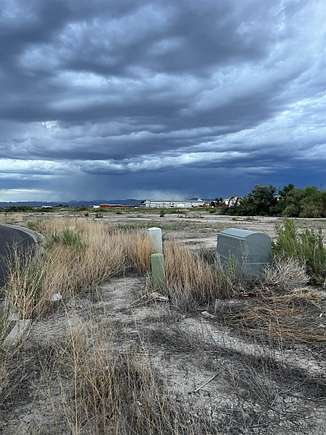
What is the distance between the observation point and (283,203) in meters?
54.5

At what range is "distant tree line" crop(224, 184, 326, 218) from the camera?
157ft

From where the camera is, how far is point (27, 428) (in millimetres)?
4148

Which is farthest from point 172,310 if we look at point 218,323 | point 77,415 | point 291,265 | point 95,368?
point 77,415

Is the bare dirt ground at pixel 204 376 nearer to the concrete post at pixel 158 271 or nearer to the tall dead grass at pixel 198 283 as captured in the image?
the tall dead grass at pixel 198 283

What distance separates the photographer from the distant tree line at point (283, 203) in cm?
4784

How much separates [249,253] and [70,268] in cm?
401

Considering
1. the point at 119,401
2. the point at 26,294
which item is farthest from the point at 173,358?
the point at 26,294

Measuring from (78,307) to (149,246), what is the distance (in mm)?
4497

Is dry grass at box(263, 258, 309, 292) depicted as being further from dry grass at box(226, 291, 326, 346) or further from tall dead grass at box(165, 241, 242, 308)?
tall dead grass at box(165, 241, 242, 308)

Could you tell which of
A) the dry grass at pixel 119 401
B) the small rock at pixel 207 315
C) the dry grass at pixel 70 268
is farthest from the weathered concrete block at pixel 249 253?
the dry grass at pixel 119 401

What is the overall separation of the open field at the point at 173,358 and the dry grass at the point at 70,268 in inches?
2.3

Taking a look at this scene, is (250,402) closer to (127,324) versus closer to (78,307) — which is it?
(127,324)

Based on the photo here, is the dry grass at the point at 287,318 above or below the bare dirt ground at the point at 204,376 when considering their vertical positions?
above

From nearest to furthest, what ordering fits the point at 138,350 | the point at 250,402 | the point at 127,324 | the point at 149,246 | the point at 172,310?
1. the point at 250,402
2. the point at 138,350
3. the point at 127,324
4. the point at 172,310
5. the point at 149,246
